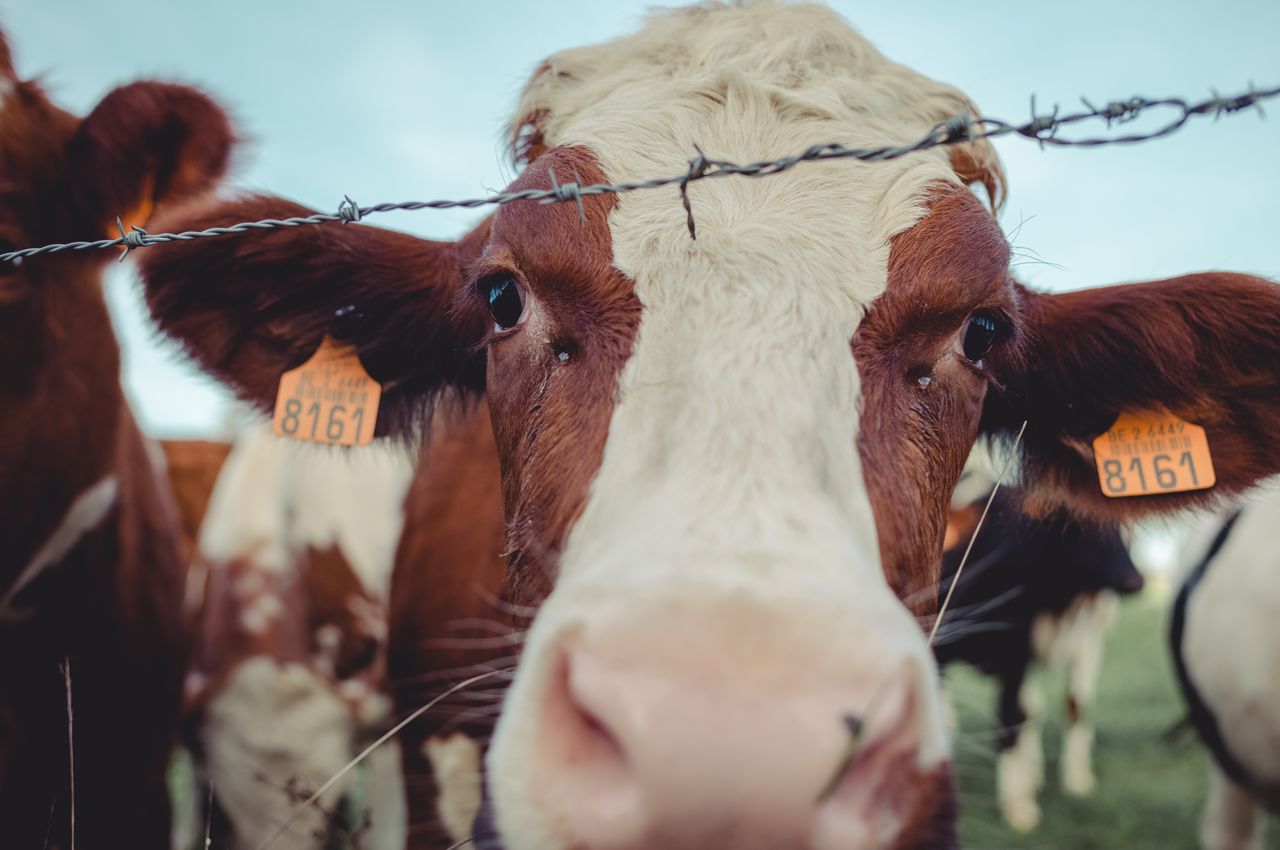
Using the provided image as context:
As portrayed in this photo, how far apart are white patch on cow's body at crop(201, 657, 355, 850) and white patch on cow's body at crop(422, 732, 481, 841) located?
82 centimetres

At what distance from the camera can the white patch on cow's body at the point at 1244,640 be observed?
3562 millimetres

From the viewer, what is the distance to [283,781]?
3.74 m

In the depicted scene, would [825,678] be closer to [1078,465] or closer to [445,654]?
[1078,465]

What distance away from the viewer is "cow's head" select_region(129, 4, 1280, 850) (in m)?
1.03

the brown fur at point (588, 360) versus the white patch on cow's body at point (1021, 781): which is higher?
the brown fur at point (588, 360)

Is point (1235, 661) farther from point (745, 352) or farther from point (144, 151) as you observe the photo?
point (144, 151)

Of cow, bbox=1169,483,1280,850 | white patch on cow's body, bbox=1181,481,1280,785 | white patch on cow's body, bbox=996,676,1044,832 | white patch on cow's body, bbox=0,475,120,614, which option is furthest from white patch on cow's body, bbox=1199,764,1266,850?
white patch on cow's body, bbox=0,475,120,614

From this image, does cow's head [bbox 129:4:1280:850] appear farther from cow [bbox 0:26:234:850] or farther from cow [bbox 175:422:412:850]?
cow [bbox 175:422:412:850]

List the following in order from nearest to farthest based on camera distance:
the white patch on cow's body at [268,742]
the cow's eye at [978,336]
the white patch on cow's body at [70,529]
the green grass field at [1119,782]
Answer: the cow's eye at [978,336], the white patch on cow's body at [70,529], the white patch on cow's body at [268,742], the green grass field at [1119,782]

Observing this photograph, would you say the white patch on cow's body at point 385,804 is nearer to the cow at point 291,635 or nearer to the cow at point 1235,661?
the cow at point 291,635

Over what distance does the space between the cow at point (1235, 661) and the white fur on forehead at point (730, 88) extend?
207cm

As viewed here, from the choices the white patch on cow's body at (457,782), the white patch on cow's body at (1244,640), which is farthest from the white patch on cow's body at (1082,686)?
the white patch on cow's body at (457,782)

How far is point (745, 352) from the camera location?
1.46m

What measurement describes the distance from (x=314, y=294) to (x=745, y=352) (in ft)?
5.07
